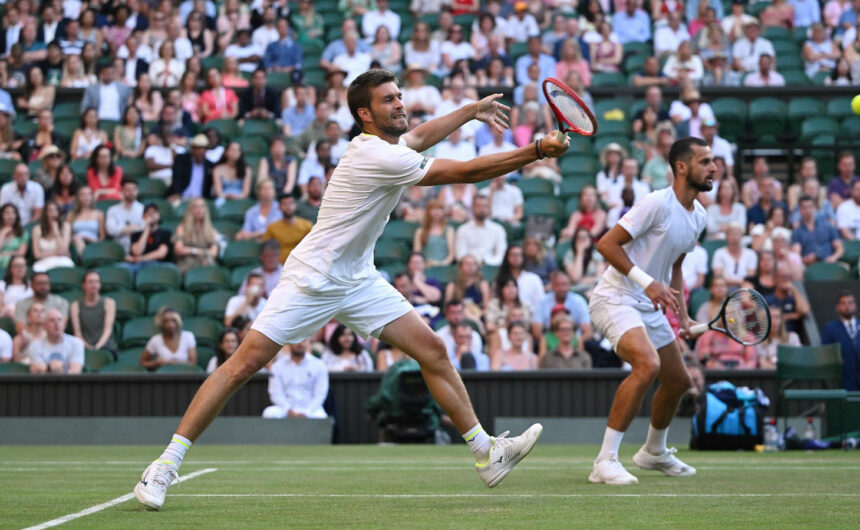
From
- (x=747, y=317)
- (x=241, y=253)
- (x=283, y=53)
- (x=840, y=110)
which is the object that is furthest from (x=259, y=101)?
(x=747, y=317)

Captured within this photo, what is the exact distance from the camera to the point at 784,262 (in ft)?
47.0

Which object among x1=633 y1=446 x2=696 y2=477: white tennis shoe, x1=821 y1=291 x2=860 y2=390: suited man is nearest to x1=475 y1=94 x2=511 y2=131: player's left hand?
x1=633 y1=446 x2=696 y2=477: white tennis shoe

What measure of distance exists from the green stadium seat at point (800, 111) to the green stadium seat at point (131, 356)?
9.21 metres

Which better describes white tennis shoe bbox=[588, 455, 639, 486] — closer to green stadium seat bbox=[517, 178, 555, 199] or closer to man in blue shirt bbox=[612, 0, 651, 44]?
green stadium seat bbox=[517, 178, 555, 199]

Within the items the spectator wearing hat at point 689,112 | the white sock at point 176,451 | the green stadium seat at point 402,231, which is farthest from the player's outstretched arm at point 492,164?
the spectator wearing hat at point 689,112

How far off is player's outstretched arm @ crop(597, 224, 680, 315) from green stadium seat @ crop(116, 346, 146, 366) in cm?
759

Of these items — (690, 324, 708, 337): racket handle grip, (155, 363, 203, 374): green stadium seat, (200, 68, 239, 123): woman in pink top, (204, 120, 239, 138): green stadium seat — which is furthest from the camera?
(200, 68, 239, 123): woman in pink top

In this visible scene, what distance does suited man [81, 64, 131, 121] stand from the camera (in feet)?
57.4

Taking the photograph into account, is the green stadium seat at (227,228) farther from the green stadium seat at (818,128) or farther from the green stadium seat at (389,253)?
the green stadium seat at (818,128)

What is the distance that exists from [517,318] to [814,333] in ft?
10.4

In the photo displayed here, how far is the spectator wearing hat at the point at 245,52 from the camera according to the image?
61.5 ft

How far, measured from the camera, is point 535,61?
58.8ft

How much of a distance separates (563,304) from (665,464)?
601cm

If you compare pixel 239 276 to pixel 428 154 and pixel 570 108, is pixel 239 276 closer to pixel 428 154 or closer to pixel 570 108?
pixel 428 154
